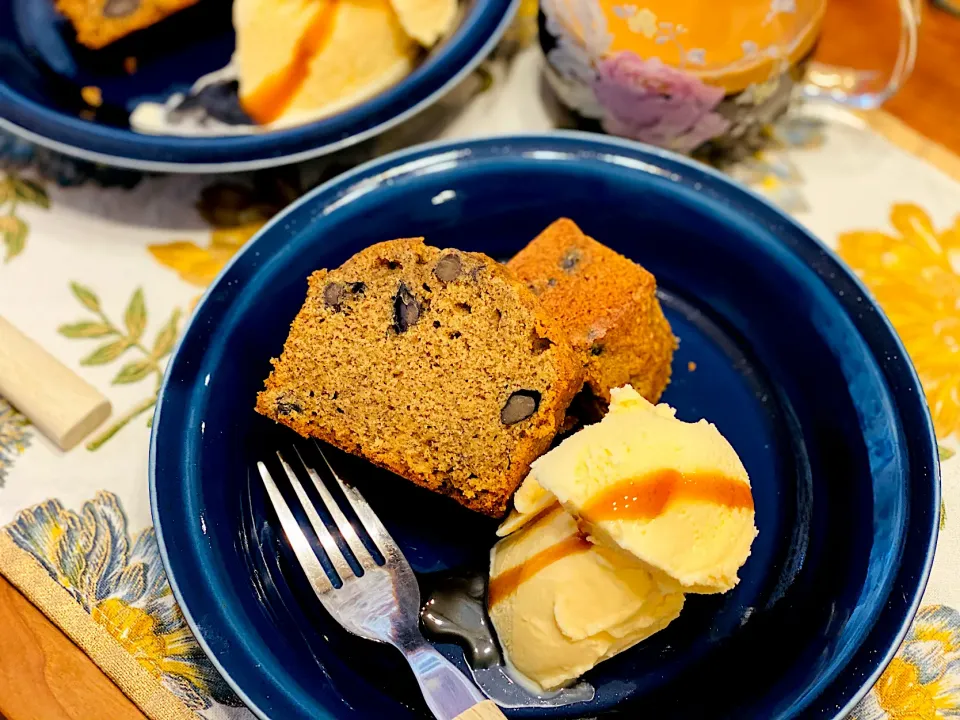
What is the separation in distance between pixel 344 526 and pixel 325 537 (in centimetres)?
4

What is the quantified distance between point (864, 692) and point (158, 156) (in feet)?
5.12

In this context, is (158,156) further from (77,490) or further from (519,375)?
(519,375)

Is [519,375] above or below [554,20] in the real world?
below

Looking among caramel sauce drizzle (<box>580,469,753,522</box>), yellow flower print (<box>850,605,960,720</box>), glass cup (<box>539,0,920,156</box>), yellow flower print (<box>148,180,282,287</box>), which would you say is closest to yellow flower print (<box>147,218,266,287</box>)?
yellow flower print (<box>148,180,282,287</box>)

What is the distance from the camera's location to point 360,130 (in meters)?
1.62

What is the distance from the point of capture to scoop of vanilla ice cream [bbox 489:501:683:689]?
113 cm

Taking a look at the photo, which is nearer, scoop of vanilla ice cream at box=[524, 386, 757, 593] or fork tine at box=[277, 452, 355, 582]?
scoop of vanilla ice cream at box=[524, 386, 757, 593]

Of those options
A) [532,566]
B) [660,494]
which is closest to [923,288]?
[660,494]

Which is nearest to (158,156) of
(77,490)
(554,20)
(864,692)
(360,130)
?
(360,130)

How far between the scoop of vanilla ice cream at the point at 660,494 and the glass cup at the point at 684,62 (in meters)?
0.78

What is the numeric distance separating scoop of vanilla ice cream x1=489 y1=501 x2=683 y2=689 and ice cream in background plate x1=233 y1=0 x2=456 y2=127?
45.5 inches

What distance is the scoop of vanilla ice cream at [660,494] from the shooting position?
3.54 ft

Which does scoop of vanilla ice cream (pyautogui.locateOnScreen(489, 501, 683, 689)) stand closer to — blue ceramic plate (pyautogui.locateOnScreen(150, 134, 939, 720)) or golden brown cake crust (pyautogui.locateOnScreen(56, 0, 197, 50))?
blue ceramic plate (pyautogui.locateOnScreen(150, 134, 939, 720))

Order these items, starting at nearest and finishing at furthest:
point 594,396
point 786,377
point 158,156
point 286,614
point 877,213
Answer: point 286,614 < point 594,396 < point 786,377 < point 158,156 < point 877,213
